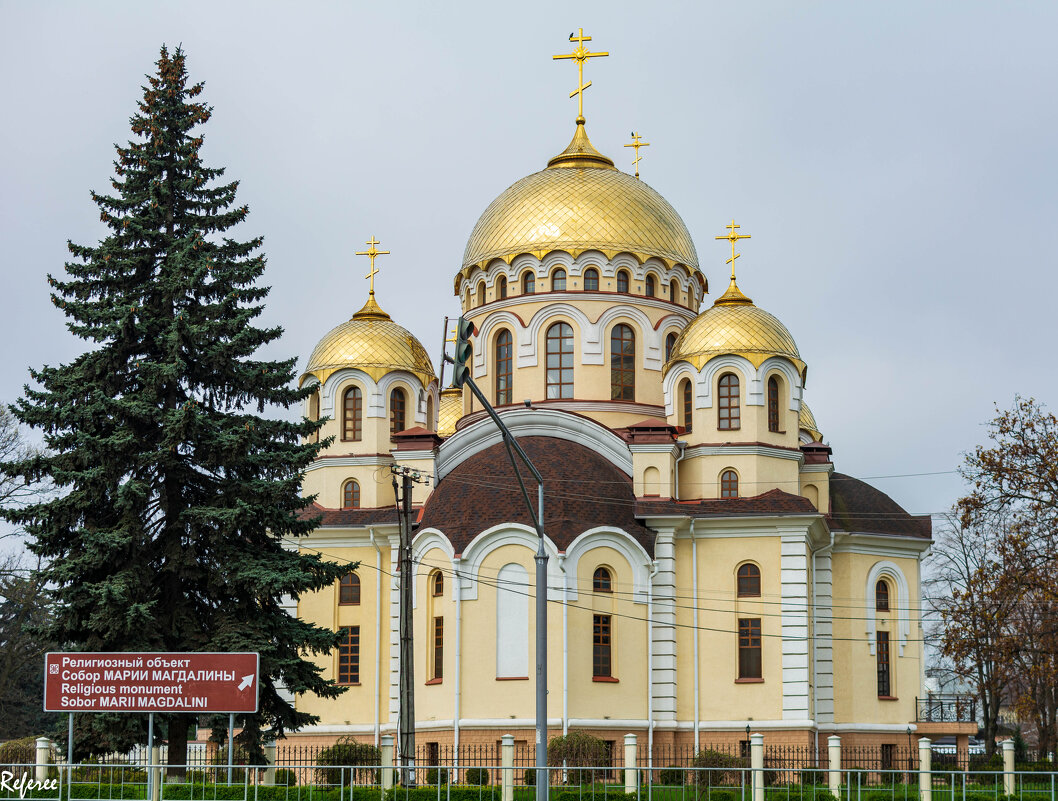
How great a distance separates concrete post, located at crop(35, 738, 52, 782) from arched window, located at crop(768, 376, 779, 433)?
1988 cm

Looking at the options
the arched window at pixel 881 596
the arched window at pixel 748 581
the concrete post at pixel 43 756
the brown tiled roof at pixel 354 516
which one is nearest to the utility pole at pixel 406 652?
the concrete post at pixel 43 756

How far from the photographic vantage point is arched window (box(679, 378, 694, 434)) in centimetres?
3988

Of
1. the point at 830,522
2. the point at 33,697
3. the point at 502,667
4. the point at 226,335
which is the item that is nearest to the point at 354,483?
the point at 502,667

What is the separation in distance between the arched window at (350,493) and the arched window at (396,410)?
6.02ft

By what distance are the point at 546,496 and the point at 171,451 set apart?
11266mm

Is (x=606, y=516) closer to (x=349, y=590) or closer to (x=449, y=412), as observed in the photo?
(x=349, y=590)

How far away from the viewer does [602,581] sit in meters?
35.8

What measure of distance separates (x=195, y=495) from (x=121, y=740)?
460 centimetres

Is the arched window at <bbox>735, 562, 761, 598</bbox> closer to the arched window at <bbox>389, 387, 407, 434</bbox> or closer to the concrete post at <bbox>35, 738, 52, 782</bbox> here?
the arched window at <bbox>389, 387, 407, 434</bbox>

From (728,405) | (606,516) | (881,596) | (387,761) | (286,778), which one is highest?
(728,405)

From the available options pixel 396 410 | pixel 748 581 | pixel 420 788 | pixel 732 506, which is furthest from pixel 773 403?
pixel 420 788

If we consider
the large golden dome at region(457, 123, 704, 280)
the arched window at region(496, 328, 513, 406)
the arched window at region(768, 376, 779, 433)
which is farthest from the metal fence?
the large golden dome at region(457, 123, 704, 280)

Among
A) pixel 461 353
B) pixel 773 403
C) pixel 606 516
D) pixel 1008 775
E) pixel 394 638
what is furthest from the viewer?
pixel 773 403

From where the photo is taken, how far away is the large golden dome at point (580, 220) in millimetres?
42312
